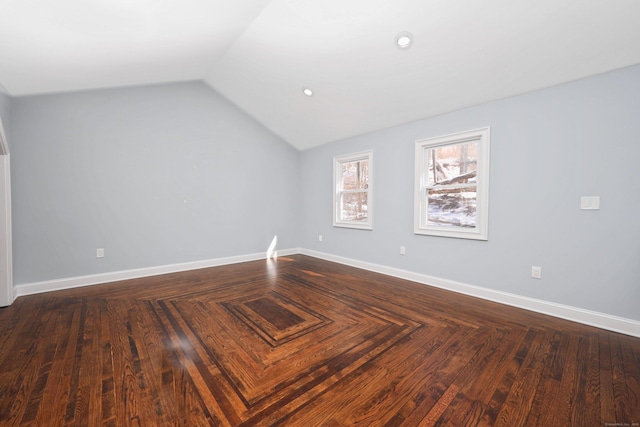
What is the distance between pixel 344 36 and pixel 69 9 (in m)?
2.22

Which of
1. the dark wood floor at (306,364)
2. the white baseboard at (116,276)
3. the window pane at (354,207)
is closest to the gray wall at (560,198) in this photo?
the dark wood floor at (306,364)

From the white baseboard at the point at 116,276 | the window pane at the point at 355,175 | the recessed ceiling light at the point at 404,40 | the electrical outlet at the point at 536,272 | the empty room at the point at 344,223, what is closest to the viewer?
A: the empty room at the point at 344,223

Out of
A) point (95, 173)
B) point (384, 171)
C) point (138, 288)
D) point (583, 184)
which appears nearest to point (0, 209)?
point (95, 173)

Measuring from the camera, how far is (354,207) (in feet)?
16.0

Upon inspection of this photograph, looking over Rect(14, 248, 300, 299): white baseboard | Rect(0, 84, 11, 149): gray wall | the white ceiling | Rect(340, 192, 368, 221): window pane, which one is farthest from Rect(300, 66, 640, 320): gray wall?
Rect(0, 84, 11, 149): gray wall

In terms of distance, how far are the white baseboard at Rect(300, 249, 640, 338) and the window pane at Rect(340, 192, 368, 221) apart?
103cm

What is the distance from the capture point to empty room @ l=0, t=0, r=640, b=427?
5.18ft

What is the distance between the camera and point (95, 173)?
359 cm

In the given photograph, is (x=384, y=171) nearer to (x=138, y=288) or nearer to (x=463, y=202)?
(x=463, y=202)

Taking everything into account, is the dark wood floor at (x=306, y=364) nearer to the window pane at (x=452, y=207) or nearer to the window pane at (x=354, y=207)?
the window pane at (x=452, y=207)

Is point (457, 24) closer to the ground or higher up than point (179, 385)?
higher up

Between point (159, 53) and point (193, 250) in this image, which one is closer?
point (159, 53)

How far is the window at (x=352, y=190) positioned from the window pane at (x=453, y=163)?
1.00 m

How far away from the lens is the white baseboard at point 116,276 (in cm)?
320
